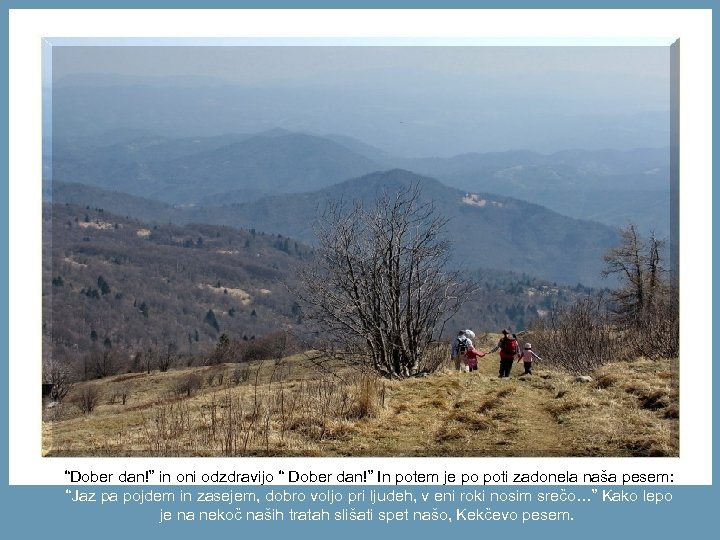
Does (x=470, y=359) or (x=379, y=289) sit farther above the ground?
(x=379, y=289)

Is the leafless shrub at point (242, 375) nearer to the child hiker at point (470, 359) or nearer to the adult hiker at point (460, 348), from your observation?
the adult hiker at point (460, 348)

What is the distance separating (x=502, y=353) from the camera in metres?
17.5

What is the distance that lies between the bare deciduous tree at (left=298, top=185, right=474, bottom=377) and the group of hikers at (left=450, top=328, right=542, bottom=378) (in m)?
0.70

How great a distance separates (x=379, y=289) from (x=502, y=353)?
2.89 metres

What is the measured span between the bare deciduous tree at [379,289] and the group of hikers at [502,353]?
0.70 meters

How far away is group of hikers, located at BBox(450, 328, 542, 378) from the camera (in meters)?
17.3

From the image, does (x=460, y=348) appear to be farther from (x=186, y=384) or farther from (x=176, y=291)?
(x=176, y=291)

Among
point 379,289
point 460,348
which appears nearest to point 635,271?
point 460,348

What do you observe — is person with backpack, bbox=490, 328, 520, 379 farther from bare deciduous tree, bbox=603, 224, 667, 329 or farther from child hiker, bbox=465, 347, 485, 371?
bare deciduous tree, bbox=603, 224, 667, 329

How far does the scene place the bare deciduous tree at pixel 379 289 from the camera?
59.9ft

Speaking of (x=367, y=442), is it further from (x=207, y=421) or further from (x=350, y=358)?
(x=350, y=358)

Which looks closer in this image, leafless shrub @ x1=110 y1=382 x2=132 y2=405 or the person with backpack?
the person with backpack

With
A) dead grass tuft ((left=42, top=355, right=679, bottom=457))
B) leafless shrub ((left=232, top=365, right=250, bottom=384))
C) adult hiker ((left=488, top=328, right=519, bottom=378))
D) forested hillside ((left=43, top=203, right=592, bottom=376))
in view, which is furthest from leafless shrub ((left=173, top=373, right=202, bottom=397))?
forested hillside ((left=43, top=203, right=592, bottom=376))

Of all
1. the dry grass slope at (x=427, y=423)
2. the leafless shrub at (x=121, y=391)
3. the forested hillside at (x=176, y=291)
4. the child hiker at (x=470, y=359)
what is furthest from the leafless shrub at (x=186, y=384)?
the forested hillside at (x=176, y=291)
